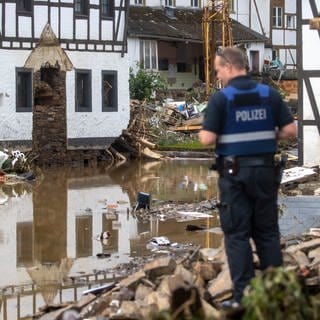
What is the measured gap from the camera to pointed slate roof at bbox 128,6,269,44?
143 feet

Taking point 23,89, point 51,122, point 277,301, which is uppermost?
point 23,89

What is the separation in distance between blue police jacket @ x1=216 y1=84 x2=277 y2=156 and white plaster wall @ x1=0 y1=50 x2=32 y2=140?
23.3 m

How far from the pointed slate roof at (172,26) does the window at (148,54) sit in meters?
0.63

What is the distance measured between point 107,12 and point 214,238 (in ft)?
63.6

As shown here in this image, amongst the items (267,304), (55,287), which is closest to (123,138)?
(55,287)

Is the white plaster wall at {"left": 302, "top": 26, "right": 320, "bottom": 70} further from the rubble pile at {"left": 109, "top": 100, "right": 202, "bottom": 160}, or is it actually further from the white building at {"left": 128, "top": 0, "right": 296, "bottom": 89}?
the white building at {"left": 128, "top": 0, "right": 296, "bottom": 89}

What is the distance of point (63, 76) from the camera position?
102ft

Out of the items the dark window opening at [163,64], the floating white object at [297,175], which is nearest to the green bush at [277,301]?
the floating white object at [297,175]

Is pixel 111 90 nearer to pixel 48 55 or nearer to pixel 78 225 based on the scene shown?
pixel 48 55

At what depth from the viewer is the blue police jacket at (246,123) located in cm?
678

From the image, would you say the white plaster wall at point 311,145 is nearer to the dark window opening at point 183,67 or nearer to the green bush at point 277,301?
the green bush at point 277,301

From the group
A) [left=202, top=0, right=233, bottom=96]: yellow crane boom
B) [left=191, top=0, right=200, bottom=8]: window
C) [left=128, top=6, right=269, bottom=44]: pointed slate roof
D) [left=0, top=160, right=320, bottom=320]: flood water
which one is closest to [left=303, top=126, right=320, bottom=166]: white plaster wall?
[left=0, top=160, right=320, bottom=320]: flood water

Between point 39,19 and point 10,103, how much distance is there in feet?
9.97

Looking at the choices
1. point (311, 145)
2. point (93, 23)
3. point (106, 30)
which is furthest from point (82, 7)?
point (311, 145)
